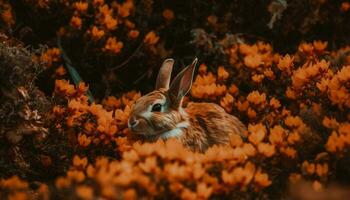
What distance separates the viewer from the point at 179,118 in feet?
17.3

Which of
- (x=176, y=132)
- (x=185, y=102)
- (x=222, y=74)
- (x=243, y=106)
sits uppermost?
(x=222, y=74)

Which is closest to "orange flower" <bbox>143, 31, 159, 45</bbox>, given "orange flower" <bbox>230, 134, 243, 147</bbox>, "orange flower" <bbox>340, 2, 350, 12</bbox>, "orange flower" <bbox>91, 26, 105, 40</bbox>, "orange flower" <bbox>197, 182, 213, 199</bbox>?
"orange flower" <bbox>91, 26, 105, 40</bbox>

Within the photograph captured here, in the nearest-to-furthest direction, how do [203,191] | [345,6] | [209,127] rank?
[203,191], [209,127], [345,6]

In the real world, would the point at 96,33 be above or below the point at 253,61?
above

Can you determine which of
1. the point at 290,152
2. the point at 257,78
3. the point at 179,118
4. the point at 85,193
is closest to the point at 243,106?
the point at 257,78

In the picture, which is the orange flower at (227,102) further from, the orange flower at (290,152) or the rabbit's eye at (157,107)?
the orange flower at (290,152)

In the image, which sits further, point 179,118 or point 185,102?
point 185,102

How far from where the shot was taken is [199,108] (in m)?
5.56

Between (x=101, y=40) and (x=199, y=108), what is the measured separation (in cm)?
153

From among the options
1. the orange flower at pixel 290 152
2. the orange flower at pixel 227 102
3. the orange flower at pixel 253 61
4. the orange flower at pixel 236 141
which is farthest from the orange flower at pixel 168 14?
the orange flower at pixel 290 152

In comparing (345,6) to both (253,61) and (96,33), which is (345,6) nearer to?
(253,61)

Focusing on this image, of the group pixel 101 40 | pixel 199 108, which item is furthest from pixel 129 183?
pixel 101 40

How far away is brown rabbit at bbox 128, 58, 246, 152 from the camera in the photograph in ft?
16.7

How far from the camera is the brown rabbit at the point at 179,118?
5.09 metres
